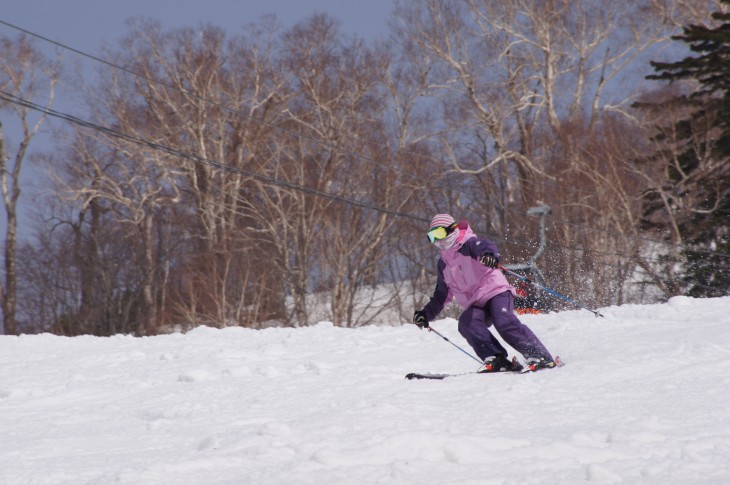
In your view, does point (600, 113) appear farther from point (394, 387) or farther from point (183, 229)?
point (394, 387)

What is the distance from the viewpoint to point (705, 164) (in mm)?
21594

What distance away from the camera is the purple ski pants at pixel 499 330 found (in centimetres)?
621

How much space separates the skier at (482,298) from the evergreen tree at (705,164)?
45.2 ft

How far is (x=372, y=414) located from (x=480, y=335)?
2146 millimetres

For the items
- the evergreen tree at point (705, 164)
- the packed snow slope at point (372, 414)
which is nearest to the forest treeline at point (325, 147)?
the evergreen tree at point (705, 164)

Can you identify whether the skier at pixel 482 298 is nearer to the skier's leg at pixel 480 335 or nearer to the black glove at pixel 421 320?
the skier's leg at pixel 480 335

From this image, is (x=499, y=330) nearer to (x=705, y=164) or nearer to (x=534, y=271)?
(x=534, y=271)

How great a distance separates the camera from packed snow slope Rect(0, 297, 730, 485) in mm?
3498

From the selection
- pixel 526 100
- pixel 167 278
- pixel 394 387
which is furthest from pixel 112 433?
pixel 167 278

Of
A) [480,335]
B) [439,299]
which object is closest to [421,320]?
[439,299]

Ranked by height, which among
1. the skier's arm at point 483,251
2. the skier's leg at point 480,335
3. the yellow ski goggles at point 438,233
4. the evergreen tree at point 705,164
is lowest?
the skier's leg at point 480,335

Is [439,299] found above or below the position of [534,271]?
below

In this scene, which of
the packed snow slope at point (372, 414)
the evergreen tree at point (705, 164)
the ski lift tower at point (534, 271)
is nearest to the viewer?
the packed snow slope at point (372, 414)

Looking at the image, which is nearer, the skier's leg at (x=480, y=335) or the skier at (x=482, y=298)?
the skier at (x=482, y=298)
